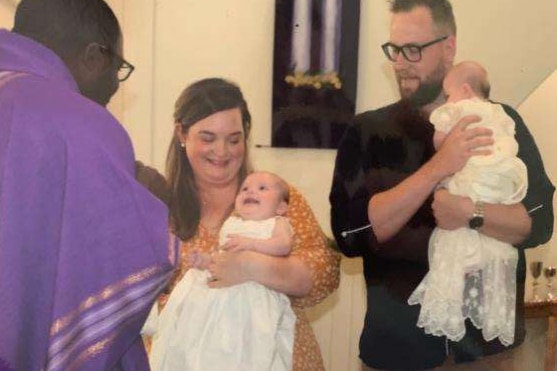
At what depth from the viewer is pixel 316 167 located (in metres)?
1.30

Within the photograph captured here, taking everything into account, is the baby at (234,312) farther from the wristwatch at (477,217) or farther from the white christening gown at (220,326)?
the wristwatch at (477,217)

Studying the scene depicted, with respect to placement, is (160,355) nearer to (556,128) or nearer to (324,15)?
(324,15)

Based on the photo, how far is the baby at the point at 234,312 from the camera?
1.16 metres

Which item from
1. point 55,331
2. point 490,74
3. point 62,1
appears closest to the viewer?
point 55,331

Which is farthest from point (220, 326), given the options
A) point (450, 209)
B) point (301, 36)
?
point (301, 36)

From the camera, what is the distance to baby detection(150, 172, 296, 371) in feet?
3.80

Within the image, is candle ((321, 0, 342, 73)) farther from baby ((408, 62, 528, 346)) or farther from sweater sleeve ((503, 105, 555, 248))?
sweater sleeve ((503, 105, 555, 248))

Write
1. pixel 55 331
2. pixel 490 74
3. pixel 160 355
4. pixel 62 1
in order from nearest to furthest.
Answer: pixel 55 331 → pixel 62 1 → pixel 160 355 → pixel 490 74

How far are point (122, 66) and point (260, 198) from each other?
1.11 feet

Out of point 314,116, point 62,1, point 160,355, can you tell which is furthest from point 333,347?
point 62,1

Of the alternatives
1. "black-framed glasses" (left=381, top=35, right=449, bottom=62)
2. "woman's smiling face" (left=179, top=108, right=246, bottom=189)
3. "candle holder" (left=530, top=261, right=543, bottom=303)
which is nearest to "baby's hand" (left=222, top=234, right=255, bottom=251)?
"woman's smiling face" (left=179, top=108, right=246, bottom=189)

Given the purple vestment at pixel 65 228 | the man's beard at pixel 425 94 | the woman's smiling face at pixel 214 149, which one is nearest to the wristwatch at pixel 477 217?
the man's beard at pixel 425 94

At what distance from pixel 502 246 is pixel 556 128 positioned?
0.99 ft

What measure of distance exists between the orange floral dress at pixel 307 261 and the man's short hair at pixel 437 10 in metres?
0.42
